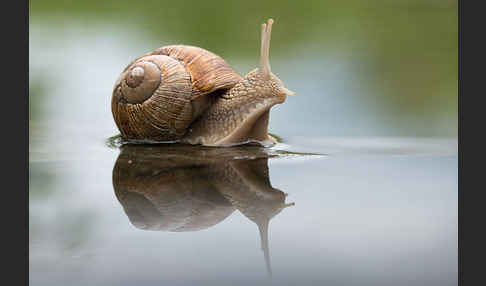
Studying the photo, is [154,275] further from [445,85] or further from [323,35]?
[323,35]

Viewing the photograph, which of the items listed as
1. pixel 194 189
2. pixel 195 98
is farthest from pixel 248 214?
pixel 195 98

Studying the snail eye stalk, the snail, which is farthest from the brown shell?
the snail eye stalk

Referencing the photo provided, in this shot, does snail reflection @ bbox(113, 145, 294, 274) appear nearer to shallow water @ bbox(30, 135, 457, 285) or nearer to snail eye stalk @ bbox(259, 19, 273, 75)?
shallow water @ bbox(30, 135, 457, 285)

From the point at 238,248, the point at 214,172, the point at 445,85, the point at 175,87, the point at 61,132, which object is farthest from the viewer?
the point at 445,85

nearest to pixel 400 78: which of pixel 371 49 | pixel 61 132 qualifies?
pixel 371 49

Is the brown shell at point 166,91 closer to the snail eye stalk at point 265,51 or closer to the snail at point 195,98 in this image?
the snail at point 195,98
